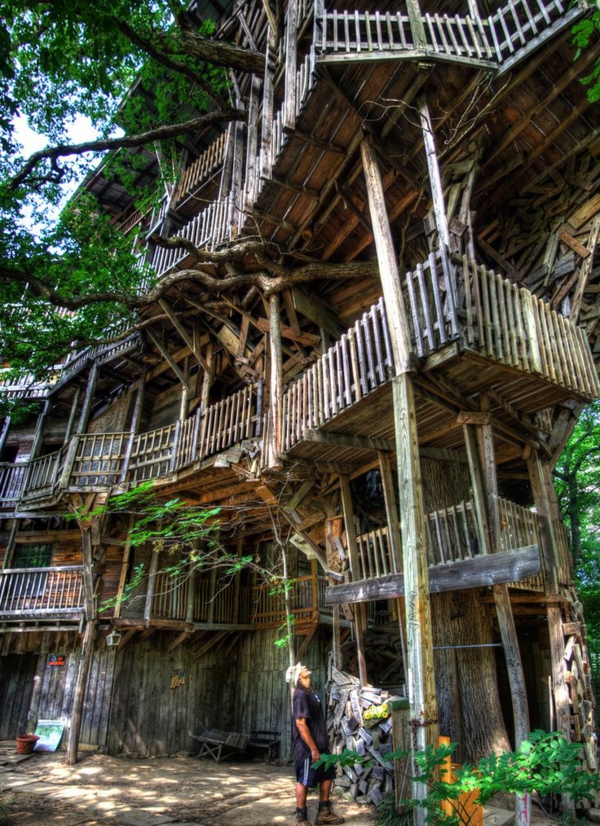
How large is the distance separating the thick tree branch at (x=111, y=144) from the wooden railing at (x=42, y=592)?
9.36 m

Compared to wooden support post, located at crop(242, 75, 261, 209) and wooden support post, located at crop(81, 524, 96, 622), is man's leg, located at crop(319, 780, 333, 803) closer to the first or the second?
wooden support post, located at crop(81, 524, 96, 622)

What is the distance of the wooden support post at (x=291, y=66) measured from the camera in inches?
328

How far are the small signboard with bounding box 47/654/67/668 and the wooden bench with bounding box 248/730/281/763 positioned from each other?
5.41 meters

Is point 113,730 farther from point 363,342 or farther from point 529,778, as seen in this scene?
point 529,778

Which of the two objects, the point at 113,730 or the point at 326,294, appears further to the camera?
the point at 113,730

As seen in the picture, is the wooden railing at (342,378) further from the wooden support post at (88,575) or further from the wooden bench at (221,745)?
the wooden bench at (221,745)

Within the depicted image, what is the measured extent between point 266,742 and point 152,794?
228 inches

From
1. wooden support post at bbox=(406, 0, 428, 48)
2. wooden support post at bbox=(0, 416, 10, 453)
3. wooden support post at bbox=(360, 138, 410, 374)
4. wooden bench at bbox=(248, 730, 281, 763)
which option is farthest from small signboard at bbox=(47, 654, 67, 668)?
wooden support post at bbox=(406, 0, 428, 48)

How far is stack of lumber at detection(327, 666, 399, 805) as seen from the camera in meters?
7.17

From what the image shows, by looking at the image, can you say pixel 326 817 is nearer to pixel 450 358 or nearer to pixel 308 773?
pixel 308 773

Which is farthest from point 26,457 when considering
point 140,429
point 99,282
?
point 99,282

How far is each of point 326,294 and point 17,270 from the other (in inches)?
236

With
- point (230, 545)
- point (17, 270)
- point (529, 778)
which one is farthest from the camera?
point (230, 545)

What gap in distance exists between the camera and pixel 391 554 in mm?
8344
